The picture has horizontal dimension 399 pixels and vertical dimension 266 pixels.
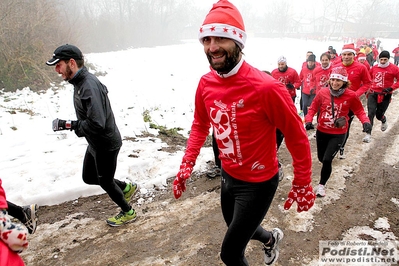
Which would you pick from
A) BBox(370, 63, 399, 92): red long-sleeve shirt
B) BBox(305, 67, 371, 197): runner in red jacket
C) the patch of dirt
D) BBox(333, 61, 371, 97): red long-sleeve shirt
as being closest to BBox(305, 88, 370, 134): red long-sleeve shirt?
BBox(305, 67, 371, 197): runner in red jacket

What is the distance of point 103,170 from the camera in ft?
11.1

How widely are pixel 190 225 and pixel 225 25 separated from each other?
9.01 ft

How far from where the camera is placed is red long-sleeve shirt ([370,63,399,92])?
6.79m

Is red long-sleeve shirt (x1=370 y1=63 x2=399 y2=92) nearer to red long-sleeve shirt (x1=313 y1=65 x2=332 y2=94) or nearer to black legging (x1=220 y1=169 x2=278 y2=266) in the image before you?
red long-sleeve shirt (x1=313 y1=65 x2=332 y2=94)

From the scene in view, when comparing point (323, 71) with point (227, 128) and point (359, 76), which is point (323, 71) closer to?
point (359, 76)

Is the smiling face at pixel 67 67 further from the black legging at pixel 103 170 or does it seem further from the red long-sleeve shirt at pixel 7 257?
the red long-sleeve shirt at pixel 7 257

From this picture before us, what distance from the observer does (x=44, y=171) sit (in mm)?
4949

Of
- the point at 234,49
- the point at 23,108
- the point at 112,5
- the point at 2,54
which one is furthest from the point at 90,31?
the point at 234,49

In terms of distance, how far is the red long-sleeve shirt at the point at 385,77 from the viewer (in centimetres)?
679

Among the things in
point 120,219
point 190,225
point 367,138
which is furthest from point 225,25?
point 367,138

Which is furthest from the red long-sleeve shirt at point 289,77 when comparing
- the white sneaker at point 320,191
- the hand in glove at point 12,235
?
the hand in glove at point 12,235

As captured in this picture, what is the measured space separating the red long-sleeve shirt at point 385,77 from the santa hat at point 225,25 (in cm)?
636

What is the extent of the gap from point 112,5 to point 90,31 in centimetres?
2139

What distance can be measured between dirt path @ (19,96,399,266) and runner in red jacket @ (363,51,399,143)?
2.60 m
